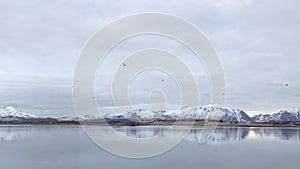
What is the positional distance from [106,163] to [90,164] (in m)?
1.10

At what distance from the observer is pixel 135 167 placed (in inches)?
894

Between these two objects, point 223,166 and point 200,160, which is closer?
point 223,166

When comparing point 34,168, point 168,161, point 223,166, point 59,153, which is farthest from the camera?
point 59,153

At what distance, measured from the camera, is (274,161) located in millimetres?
26016

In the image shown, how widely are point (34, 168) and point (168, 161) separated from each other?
897 centimetres

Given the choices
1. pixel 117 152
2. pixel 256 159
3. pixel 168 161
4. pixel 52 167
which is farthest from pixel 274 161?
pixel 52 167

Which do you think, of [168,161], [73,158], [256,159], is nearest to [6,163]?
[73,158]

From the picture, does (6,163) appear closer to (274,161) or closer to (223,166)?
(223,166)

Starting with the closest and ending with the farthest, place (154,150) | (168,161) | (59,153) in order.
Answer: (168,161), (59,153), (154,150)

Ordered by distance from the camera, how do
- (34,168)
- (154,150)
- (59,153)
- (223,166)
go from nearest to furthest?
(34,168) → (223,166) → (59,153) → (154,150)

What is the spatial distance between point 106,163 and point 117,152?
6.85 metres

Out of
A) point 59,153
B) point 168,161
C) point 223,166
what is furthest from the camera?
point 59,153

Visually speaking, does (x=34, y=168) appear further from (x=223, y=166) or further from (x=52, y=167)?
(x=223, y=166)

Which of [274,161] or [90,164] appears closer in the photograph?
[90,164]
